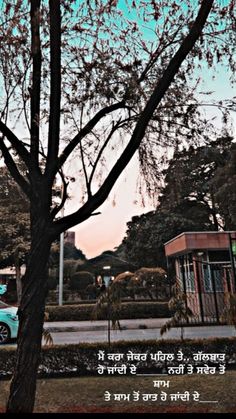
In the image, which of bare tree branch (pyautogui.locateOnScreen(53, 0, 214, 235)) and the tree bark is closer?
the tree bark

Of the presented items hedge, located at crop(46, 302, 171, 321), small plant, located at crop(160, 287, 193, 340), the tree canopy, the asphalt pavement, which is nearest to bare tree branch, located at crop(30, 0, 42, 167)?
small plant, located at crop(160, 287, 193, 340)

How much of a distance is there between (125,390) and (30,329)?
7.02ft

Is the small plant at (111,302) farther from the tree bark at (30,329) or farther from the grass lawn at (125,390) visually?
the tree bark at (30,329)

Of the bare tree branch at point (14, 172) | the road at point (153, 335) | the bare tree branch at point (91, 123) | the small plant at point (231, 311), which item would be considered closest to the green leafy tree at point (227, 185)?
the road at point (153, 335)

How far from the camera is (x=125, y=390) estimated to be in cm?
489

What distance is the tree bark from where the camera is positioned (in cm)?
326

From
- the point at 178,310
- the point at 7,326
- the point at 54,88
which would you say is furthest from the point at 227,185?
the point at 54,88

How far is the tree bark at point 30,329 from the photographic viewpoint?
3.26 metres

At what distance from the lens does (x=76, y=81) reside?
4734 millimetres

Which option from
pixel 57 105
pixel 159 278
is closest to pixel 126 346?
pixel 57 105

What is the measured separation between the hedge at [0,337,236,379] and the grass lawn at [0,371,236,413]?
8.9 inches

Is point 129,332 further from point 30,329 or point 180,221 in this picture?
point 180,221

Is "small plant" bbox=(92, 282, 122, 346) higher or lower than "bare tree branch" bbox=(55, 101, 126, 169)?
lower

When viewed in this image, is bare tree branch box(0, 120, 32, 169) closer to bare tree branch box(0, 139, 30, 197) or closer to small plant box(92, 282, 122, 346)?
bare tree branch box(0, 139, 30, 197)
